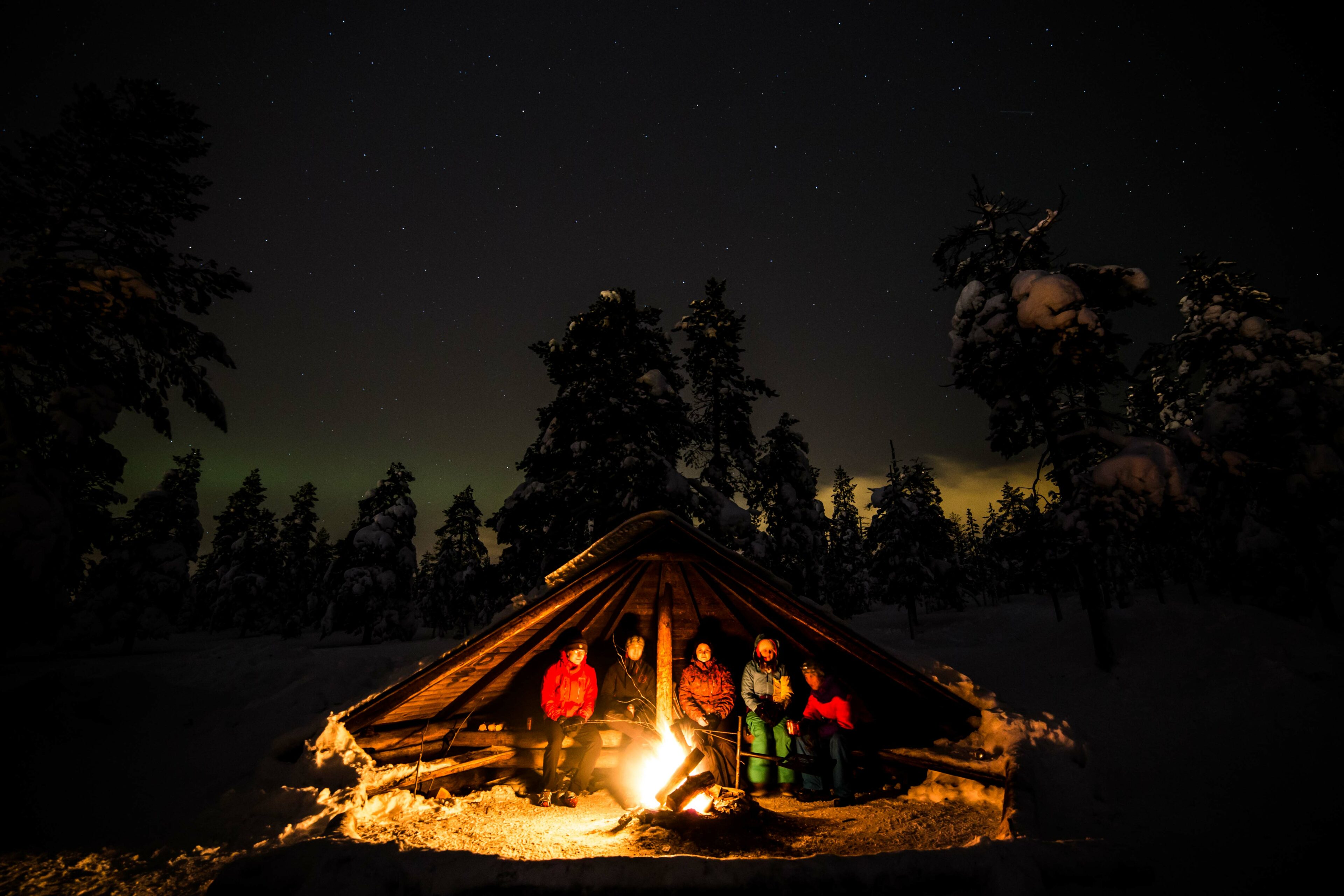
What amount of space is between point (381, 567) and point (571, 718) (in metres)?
26.1

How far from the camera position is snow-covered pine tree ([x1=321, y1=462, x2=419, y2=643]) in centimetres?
2709

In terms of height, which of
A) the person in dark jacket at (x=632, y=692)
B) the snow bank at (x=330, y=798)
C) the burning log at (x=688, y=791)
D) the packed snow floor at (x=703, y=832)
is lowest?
the packed snow floor at (x=703, y=832)

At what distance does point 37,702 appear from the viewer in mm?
6812

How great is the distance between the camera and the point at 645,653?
333 inches

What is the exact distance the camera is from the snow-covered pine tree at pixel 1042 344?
1062cm

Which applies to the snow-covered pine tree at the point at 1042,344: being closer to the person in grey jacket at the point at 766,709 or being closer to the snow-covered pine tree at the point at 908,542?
the person in grey jacket at the point at 766,709

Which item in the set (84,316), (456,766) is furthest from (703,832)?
(84,316)

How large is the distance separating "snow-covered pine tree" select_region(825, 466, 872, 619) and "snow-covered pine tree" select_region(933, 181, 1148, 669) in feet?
106

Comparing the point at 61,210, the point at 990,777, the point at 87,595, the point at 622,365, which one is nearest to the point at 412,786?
the point at 990,777

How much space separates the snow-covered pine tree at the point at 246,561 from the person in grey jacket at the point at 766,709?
45.6m

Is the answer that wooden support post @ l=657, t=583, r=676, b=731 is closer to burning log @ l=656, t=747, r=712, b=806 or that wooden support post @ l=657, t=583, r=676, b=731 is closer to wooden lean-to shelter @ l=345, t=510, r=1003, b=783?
wooden lean-to shelter @ l=345, t=510, r=1003, b=783

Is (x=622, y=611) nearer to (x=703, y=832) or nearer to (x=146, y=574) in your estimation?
(x=703, y=832)

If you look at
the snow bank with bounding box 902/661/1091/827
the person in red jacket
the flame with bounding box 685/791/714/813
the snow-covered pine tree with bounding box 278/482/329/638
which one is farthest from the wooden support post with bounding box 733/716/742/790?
the snow-covered pine tree with bounding box 278/482/329/638

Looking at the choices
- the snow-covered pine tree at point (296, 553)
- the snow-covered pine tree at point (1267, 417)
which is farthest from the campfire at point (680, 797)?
the snow-covered pine tree at point (296, 553)
